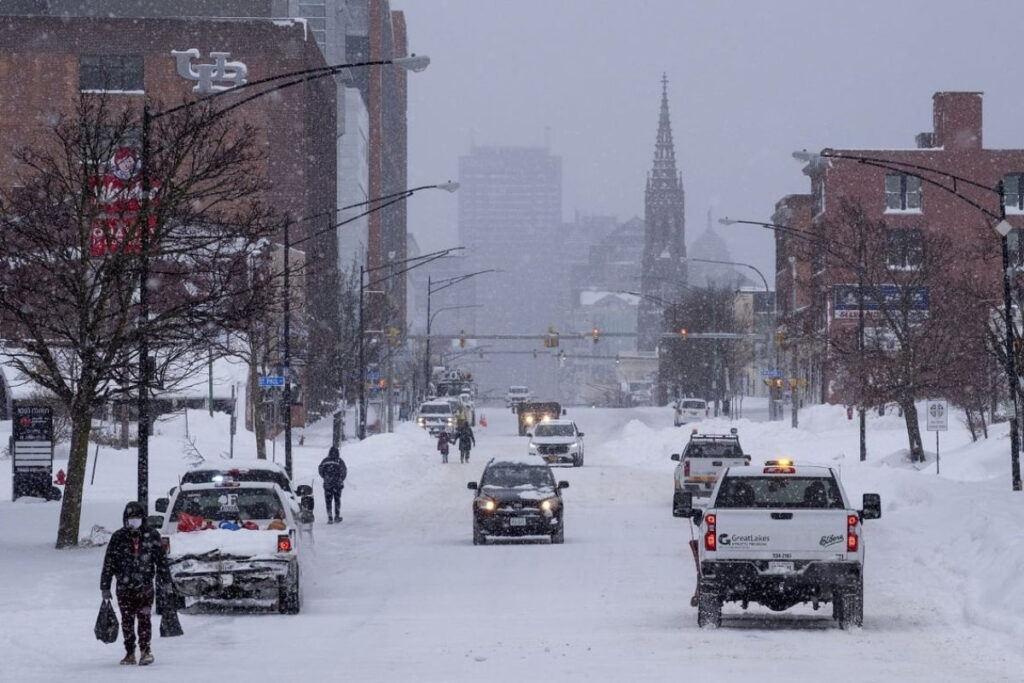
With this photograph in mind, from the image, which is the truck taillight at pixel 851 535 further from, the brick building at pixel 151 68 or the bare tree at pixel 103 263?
the brick building at pixel 151 68

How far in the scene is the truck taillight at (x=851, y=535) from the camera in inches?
711

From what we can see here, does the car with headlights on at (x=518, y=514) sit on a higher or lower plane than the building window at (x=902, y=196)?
lower

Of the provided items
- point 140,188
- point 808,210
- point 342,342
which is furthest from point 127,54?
point 140,188

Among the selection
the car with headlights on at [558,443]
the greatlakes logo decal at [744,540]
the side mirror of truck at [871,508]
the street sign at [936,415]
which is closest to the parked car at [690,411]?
the car with headlights on at [558,443]

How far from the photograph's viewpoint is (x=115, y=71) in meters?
107

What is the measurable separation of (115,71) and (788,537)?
308ft

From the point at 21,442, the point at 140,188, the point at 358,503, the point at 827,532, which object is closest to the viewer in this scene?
the point at 827,532

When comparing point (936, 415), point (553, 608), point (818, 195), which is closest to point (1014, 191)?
point (818, 195)

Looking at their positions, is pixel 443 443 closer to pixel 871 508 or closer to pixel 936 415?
pixel 936 415

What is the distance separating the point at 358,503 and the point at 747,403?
102771mm

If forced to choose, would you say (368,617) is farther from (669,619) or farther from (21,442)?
(21,442)

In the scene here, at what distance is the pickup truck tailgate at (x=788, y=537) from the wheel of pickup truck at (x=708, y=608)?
Answer: 401 mm

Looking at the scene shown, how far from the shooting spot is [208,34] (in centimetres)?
10656

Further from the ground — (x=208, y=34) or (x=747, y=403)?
(x=208, y=34)
